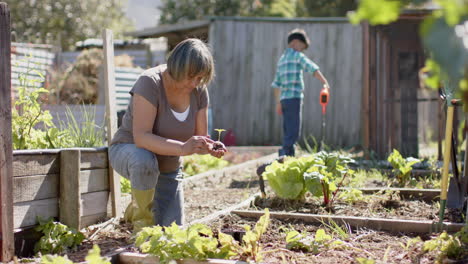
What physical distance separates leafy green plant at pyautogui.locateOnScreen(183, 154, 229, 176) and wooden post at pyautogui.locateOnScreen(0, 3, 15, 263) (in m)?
3.47

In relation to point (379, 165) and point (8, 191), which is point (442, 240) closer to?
point (8, 191)

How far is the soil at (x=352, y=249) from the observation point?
2.32 metres

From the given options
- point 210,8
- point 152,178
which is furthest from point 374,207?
point 210,8

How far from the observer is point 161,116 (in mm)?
3059

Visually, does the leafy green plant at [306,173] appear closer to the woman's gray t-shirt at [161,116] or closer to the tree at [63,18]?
the woman's gray t-shirt at [161,116]

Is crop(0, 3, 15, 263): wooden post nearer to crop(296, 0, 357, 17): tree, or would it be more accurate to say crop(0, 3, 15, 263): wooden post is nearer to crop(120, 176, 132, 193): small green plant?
crop(120, 176, 132, 193): small green plant

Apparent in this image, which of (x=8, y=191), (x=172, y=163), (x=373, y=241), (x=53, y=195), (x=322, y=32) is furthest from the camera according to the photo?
(x=322, y=32)

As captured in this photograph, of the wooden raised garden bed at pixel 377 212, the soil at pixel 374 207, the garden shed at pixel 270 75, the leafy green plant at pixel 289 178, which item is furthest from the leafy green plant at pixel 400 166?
the garden shed at pixel 270 75

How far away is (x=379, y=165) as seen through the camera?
6191mm

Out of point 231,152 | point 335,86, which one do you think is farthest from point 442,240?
point 335,86

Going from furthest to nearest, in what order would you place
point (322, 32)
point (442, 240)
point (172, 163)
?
point (322, 32)
point (172, 163)
point (442, 240)

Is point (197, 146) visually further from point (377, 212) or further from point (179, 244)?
point (377, 212)

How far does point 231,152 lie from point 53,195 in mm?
5185

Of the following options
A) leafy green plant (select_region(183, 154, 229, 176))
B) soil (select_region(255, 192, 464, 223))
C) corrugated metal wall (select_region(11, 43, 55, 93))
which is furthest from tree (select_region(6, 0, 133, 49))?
soil (select_region(255, 192, 464, 223))
